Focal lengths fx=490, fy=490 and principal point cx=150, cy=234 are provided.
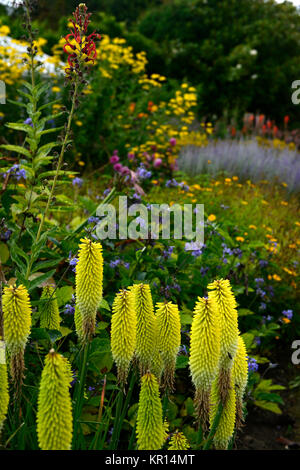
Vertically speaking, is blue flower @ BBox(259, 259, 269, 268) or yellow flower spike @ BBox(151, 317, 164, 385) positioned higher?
yellow flower spike @ BBox(151, 317, 164, 385)

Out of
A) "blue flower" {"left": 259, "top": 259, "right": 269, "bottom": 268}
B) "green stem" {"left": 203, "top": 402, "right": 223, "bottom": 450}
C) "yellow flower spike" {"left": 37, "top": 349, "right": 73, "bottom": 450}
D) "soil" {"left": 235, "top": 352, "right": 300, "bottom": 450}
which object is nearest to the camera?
"yellow flower spike" {"left": 37, "top": 349, "right": 73, "bottom": 450}

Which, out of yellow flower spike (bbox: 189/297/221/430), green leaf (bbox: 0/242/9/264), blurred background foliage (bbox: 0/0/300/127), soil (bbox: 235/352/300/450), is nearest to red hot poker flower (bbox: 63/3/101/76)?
yellow flower spike (bbox: 189/297/221/430)

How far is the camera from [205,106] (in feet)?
45.0

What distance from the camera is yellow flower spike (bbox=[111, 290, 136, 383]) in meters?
1.33

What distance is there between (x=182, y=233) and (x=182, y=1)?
13660mm

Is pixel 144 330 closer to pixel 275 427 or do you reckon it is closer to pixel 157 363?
pixel 157 363

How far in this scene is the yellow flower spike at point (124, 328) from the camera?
4.36 ft

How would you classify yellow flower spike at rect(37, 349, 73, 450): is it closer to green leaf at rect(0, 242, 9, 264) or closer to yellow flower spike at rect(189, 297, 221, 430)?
yellow flower spike at rect(189, 297, 221, 430)

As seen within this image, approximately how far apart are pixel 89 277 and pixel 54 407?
0.38m

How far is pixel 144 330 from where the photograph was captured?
1400mm

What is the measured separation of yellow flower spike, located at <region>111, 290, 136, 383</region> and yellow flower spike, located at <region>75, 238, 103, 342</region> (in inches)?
2.9

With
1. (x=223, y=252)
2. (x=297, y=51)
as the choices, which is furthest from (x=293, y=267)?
(x=297, y=51)

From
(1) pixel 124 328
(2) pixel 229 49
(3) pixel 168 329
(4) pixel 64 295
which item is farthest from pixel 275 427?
(2) pixel 229 49

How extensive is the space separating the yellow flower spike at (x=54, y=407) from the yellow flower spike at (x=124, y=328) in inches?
10.3
